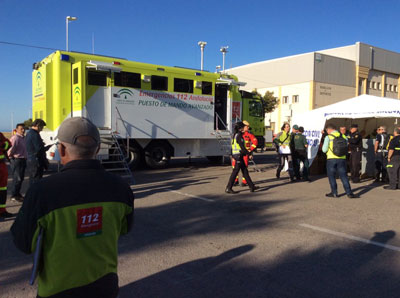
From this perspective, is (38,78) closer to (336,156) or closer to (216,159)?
(216,159)

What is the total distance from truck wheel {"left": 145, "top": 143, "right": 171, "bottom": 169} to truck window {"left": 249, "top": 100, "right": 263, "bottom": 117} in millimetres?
4765

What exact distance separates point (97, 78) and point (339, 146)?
7.54 meters

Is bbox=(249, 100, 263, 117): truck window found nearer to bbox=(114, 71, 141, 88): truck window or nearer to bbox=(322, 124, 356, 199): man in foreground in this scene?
bbox=(114, 71, 141, 88): truck window

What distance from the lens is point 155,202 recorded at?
290 inches

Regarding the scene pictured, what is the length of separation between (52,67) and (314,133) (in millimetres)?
9001

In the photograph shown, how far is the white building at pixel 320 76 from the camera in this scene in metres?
39.7

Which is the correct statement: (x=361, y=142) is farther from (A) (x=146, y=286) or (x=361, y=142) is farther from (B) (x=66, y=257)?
(B) (x=66, y=257)

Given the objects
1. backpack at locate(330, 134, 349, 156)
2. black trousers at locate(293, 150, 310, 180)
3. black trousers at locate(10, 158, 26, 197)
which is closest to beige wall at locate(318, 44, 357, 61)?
black trousers at locate(293, 150, 310, 180)

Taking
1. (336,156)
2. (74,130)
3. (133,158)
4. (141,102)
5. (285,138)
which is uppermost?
(141,102)

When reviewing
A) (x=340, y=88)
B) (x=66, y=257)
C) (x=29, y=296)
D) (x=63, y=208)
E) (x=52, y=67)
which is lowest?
(x=29, y=296)

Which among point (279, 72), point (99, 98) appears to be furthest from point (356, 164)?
point (279, 72)

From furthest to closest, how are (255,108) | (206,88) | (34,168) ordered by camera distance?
1. (255,108)
2. (206,88)
3. (34,168)

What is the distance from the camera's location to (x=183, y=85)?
12742mm

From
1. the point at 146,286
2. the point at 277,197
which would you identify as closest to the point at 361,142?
the point at 277,197
